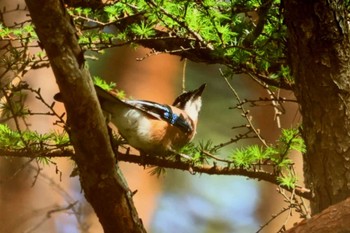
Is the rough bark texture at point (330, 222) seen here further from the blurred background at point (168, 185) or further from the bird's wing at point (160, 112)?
the blurred background at point (168, 185)

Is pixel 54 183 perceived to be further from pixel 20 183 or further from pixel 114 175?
pixel 114 175

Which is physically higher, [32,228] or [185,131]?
[32,228]

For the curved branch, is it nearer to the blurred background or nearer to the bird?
the bird

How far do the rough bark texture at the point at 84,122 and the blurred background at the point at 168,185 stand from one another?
1003mm

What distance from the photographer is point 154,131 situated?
1235 millimetres

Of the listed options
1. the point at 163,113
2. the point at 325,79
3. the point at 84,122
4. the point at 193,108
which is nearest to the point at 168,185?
the point at 193,108

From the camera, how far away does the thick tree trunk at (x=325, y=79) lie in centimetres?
94

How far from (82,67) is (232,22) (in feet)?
1.25

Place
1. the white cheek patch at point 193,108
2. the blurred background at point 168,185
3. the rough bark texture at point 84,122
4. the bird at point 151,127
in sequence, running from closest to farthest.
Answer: the rough bark texture at point 84,122, the bird at point 151,127, the white cheek patch at point 193,108, the blurred background at point 168,185

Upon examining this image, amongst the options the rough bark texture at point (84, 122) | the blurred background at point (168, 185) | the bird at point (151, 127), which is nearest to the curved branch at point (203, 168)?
the bird at point (151, 127)

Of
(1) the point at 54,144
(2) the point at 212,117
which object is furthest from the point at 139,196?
(1) the point at 54,144

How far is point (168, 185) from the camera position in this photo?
202cm

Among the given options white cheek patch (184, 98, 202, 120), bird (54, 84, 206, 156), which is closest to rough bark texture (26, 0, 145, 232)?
bird (54, 84, 206, 156)

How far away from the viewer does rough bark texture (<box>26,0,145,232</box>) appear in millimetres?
689
